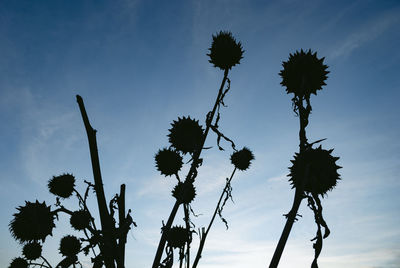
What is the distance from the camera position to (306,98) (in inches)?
100

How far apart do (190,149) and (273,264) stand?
8.50 feet

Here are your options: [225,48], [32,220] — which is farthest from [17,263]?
[225,48]

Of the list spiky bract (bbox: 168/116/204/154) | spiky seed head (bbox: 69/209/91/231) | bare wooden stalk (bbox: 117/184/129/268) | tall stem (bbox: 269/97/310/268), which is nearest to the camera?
tall stem (bbox: 269/97/310/268)

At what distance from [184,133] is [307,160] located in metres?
2.34

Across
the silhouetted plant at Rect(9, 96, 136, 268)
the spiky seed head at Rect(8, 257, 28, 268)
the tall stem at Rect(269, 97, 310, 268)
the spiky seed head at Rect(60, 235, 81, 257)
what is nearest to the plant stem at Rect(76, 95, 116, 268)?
the silhouetted plant at Rect(9, 96, 136, 268)

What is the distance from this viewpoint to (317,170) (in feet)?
9.39

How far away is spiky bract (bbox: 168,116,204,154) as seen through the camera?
381 cm

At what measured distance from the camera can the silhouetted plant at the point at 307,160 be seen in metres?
1.61

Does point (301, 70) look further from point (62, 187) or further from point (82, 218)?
point (62, 187)

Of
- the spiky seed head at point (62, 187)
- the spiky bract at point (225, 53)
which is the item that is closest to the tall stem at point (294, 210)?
the spiky bract at point (225, 53)

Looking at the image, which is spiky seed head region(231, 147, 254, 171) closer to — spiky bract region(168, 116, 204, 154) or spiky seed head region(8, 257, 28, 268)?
spiky bract region(168, 116, 204, 154)

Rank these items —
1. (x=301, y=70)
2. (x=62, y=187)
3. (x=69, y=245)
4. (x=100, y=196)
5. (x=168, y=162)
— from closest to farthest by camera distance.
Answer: (x=100, y=196) → (x=301, y=70) → (x=168, y=162) → (x=62, y=187) → (x=69, y=245)

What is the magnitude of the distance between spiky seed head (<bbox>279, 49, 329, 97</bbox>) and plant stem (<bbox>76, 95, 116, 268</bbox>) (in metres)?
2.67

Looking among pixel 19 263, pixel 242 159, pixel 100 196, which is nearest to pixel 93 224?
pixel 100 196
